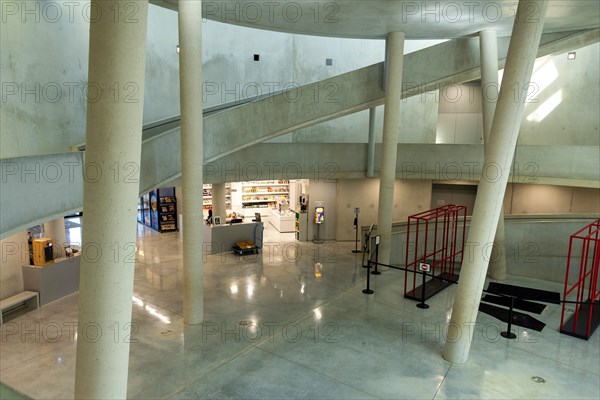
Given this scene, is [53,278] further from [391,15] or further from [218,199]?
[391,15]

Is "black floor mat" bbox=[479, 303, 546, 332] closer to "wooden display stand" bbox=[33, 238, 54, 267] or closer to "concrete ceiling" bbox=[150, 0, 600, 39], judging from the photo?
"concrete ceiling" bbox=[150, 0, 600, 39]

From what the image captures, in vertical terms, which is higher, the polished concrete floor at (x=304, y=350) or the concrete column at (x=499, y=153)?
the concrete column at (x=499, y=153)

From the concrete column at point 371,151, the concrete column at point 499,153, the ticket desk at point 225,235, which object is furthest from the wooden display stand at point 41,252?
the concrete column at point 371,151

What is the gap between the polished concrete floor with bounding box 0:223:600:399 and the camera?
731 cm

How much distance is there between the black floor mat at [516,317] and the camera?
9.88 meters

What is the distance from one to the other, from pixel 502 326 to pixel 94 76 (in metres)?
9.79

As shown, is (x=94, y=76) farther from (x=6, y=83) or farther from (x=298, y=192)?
(x=298, y=192)

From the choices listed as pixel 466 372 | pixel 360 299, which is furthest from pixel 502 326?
pixel 360 299

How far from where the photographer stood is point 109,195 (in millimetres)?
3607

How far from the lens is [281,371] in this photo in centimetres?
781

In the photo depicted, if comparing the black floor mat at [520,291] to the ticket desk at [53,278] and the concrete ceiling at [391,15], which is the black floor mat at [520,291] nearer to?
the concrete ceiling at [391,15]

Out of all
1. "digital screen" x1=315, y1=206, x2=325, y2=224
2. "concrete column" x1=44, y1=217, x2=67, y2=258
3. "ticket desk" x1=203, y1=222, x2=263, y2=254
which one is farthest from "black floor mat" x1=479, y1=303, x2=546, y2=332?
"concrete column" x1=44, y1=217, x2=67, y2=258

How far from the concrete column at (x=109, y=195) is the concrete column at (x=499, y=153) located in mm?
6089

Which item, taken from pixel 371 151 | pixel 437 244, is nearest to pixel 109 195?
pixel 437 244
